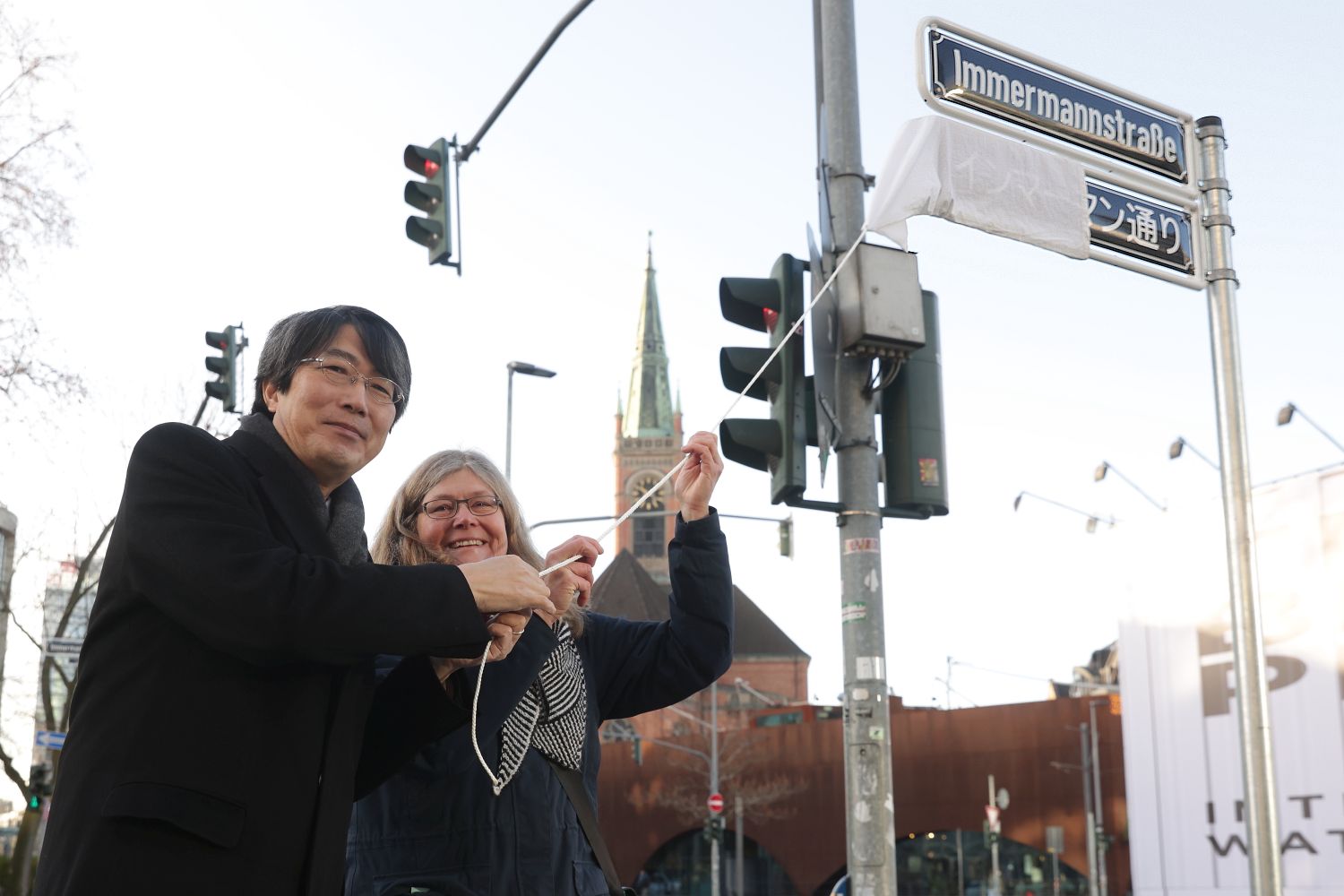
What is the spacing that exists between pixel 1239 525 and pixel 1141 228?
1308 millimetres

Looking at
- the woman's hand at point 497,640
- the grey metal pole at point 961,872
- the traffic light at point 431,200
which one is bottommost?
the grey metal pole at point 961,872

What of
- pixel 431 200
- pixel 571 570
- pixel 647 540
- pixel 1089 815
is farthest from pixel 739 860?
pixel 647 540

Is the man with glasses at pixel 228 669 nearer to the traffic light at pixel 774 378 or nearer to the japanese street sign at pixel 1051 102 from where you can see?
the traffic light at pixel 774 378

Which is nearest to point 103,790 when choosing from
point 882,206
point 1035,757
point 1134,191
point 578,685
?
point 578,685

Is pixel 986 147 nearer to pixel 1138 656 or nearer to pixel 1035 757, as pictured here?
pixel 1138 656

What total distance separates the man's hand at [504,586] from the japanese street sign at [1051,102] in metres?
3.92

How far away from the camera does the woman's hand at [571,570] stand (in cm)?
263

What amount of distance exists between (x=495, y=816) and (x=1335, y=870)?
68.2ft

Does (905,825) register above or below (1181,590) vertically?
below

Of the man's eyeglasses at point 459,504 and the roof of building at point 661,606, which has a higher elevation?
the roof of building at point 661,606

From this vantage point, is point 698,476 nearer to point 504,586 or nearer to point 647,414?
point 504,586

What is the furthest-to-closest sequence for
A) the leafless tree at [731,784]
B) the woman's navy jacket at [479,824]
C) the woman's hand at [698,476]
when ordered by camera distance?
the leafless tree at [731,784], the woman's hand at [698,476], the woman's navy jacket at [479,824]

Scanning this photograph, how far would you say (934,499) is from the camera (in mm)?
6133

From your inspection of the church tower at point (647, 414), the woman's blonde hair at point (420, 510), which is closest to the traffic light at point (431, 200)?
the woman's blonde hair at point (420, 510)
